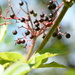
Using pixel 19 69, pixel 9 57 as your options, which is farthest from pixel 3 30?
pixel 19 69

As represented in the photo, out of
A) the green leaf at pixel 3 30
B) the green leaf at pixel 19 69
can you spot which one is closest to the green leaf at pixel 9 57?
the green leaf at pixel 19 69

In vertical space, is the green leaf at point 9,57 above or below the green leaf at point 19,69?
above

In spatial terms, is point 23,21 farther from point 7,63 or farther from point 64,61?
point 64,61

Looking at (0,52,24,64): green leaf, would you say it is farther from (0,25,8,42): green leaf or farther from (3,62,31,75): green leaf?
(0,25,8,42): green leaf

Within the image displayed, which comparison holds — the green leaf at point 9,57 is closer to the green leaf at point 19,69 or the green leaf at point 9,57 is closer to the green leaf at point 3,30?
the green leaf at point 19,69

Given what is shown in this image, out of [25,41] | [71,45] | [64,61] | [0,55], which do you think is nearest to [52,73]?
[64,61]

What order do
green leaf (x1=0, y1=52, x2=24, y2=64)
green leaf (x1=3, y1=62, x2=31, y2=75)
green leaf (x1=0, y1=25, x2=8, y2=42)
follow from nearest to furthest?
green leaf (x1=3, y1=62, x2=31, y2=75)
green leaf (x1=0, y1=52, x2=24, y2=64)
green leaf (x1=0, y1=25, x2=8, y2=42)

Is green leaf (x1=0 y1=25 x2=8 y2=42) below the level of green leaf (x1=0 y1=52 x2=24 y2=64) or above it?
above

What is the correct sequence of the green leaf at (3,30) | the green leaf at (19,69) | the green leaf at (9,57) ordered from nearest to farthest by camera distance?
1. the green leaf at (19,69)
2. the green leaf at (9,57)
3. the green leaf at (3,30)

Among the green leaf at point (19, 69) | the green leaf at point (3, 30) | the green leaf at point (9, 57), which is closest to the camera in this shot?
the green leaf at point (19, 69)

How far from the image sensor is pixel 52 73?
21.9ft

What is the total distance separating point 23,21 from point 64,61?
5181 millimetres

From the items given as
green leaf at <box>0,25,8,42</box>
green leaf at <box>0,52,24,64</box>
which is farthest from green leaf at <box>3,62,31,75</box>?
green leaf at <box>0,25,8,42</box>

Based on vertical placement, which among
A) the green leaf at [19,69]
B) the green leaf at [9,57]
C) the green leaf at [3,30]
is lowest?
the green leaf at [19,69]
